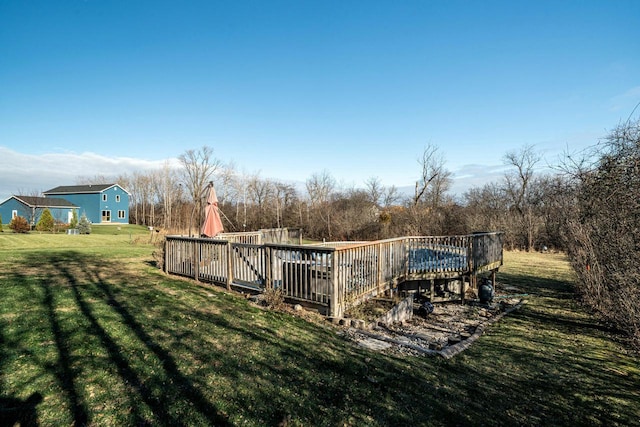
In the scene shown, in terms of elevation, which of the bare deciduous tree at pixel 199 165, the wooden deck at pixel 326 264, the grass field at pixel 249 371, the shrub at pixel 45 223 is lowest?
the grass field at pixel 249 371

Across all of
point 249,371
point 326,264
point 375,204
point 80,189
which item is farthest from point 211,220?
point 80,189

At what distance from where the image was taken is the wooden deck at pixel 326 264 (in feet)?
21.5

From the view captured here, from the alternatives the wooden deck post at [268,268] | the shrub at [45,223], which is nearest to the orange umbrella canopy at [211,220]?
the wooden deck post at [268,268]

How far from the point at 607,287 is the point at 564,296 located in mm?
3958

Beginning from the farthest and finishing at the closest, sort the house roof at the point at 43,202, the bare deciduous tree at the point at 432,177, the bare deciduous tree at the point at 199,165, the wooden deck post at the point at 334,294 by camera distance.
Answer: the bare deciduous tree at the point at 199,165
the house roof at the point at 43,202
the bare deciduous tree at the point at 432,177
the wooden deck post at the point at 334,294

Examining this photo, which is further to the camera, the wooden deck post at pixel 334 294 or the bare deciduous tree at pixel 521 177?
the bare deciduous tree at pixel 521 177

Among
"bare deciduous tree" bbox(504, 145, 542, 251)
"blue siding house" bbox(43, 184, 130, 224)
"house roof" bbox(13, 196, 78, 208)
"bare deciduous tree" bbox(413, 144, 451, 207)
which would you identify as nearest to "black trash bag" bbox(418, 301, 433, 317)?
"bare deciduous tree" bbox(413, 144, 451, 207)

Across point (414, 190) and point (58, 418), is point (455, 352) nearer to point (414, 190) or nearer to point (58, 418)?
point (58, 418)

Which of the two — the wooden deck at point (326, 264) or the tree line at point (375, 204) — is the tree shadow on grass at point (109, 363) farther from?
the tree line at point (375, 204)

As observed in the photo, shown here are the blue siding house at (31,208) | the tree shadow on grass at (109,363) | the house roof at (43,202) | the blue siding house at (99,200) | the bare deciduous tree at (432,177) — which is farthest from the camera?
the blue siding house at (99,200)

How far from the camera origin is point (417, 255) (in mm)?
10727

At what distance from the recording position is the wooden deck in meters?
6.54

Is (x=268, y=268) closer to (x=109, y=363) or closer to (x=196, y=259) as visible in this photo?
(x=196, y=259)

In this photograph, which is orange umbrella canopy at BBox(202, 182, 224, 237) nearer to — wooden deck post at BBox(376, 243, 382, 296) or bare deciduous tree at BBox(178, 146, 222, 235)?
wooden deck post at BBox(376, 243, 382, 296)
